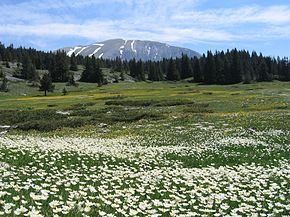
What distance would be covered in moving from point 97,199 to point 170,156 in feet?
32.7

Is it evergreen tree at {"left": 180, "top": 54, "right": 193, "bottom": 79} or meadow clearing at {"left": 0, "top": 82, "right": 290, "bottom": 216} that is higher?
evergreen tree at {"left": 180, "top": 54, "right": 193, "bottom": 79}

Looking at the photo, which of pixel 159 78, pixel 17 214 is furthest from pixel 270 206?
pixel 159 78

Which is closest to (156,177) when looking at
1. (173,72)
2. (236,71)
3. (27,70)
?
(236,71)

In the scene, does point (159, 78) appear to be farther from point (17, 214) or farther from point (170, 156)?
point (17, 214)

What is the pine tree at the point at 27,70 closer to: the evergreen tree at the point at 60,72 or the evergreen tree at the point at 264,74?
the evergreen tree at the point at 60,72

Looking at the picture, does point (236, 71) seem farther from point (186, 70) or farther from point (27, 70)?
point (27, 70)

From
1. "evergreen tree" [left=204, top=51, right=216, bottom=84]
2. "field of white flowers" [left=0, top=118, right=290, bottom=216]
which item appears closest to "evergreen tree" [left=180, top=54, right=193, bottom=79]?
"evergreen tree" [left=204, top=51, right=216, bottom=84]

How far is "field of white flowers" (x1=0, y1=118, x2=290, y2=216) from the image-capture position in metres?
8.05

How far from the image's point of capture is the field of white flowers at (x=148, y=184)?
317 inches

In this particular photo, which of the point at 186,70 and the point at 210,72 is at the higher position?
the point at 186,70

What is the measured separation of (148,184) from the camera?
1078cm

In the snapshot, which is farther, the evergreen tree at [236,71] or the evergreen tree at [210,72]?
the evergreen tree at [210,72]

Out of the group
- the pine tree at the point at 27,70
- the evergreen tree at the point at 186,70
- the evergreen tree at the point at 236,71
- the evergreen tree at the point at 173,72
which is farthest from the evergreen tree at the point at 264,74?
the pine tree at the point at 27,70

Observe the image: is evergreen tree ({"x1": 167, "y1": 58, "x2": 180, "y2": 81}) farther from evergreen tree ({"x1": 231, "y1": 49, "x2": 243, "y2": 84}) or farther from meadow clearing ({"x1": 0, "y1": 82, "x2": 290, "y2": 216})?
meadow clearing ({"x1": 0, "y1": 82, "x2": 290, "y2": 216})
